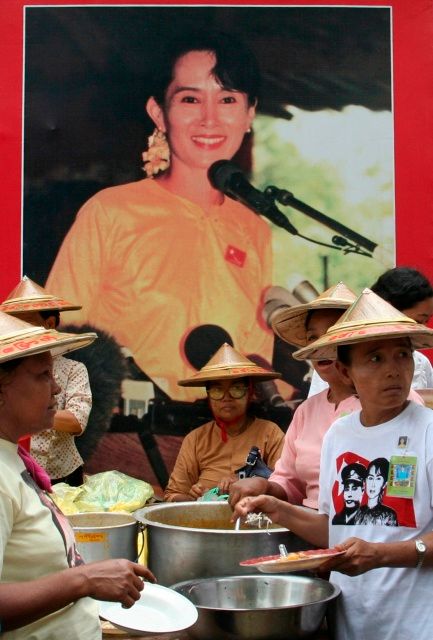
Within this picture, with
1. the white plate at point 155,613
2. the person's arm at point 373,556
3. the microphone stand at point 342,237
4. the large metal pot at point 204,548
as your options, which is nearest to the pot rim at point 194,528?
the large metal pot at point 204,548

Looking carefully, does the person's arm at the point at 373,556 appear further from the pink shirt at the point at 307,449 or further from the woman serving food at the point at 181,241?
the woman serving food at the point at 181,241

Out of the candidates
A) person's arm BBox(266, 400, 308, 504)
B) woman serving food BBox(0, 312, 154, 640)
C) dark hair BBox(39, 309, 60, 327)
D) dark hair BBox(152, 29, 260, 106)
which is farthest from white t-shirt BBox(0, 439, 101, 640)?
dark hair BBox(152, 29, 260, 106)

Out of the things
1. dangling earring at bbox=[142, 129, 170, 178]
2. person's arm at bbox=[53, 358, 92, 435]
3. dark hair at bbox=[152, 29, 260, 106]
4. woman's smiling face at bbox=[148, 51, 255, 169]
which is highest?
dark hair at bbox=[152, 29, 260, 106]

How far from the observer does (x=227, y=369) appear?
4422 mm

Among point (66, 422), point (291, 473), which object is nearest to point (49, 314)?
point (66, 422)

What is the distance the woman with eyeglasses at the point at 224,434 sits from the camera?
174 inches

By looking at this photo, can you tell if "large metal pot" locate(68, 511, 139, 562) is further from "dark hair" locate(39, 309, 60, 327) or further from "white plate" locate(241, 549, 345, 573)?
"dark hair" locate(39, 309, 60, 327)

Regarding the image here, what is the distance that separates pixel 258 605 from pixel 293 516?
260 millimetres

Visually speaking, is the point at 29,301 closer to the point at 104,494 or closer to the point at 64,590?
the point at 104,494

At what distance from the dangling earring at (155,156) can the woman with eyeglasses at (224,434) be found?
3.49 ft

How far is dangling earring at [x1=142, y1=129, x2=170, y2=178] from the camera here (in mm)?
4871

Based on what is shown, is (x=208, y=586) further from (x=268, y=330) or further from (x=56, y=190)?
(x=56, y=190)

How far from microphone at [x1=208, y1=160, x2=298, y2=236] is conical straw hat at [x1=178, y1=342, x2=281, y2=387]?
0.76m

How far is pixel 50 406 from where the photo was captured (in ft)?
6.75
